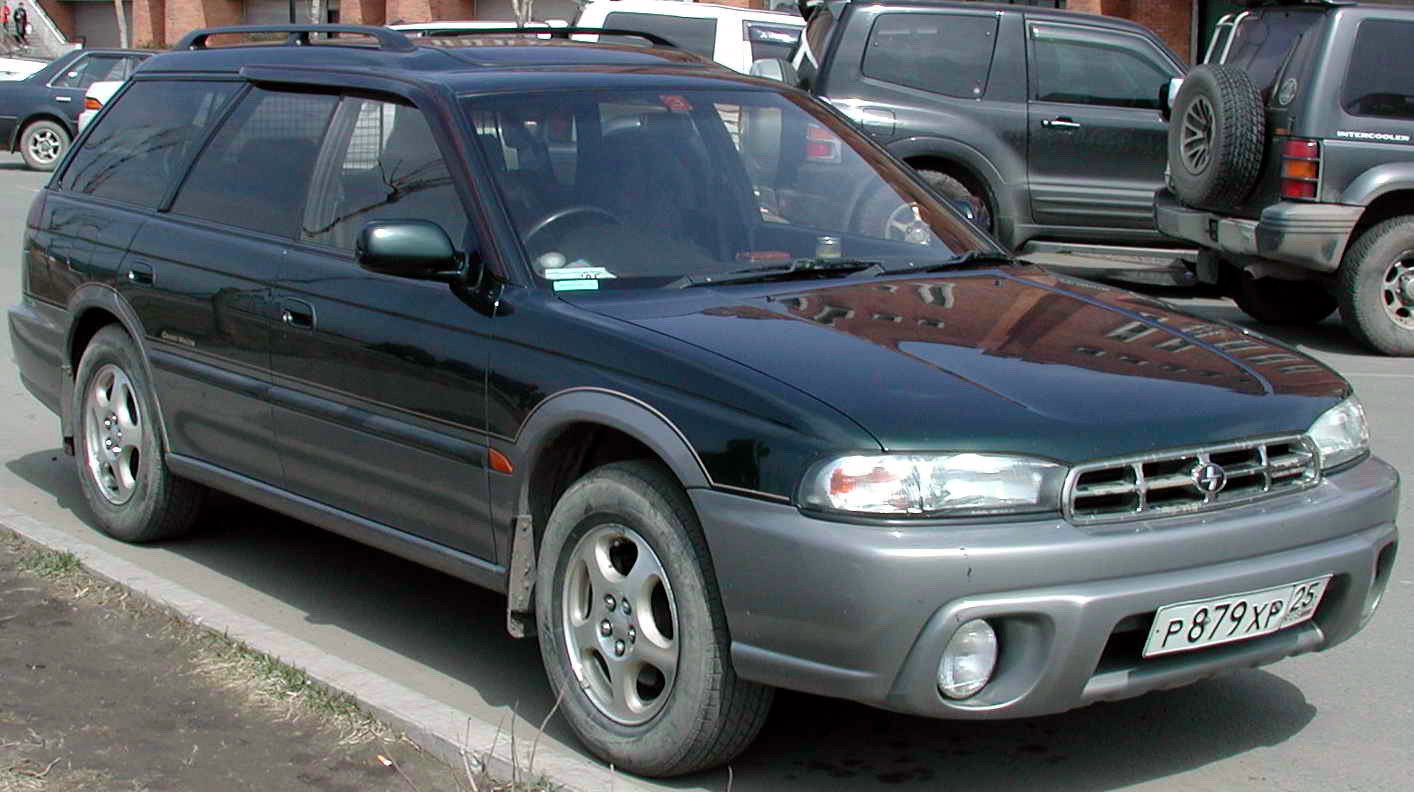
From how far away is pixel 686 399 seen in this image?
400 centimetres

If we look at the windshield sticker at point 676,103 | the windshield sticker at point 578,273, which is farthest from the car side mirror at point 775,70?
the windshield sticker at point 578,273

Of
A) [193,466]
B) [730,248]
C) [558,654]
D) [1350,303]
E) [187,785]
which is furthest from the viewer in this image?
[1350,303]

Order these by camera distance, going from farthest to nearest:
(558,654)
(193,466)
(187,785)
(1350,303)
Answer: (1350,303) → (193,466) → (558,654) → (187,785)

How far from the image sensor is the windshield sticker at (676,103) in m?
5.16

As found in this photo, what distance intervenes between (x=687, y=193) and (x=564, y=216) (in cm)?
39

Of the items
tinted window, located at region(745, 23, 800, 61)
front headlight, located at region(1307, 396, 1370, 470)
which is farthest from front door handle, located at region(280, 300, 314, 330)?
tinted window, located at region(745, 23, 800, 61)

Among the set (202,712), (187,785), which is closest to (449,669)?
(202,712)

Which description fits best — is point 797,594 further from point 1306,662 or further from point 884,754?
point 1306,662

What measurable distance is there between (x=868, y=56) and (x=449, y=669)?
903cm

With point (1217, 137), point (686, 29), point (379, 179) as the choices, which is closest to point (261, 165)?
point (379, 179)

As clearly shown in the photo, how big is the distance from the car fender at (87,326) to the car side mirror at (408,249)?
159cm

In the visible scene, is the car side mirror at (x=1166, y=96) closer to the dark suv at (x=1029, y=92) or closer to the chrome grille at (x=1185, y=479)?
the dark suv at (x=1029, y=92)

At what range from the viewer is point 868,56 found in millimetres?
13234

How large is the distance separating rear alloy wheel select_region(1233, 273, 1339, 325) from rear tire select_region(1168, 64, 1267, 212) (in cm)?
145
